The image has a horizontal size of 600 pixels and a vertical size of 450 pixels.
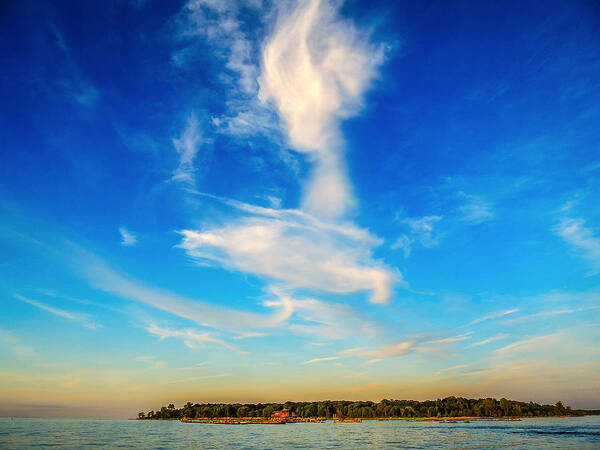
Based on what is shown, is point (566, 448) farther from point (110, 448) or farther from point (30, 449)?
point (30, 449)

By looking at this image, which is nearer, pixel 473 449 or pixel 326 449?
pixel 473 449

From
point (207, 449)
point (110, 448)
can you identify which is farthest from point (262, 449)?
point (110, 448)

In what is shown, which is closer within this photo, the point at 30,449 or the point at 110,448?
the point at 30,449

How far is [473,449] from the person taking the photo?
7369cm

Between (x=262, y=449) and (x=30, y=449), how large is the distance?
44219mm

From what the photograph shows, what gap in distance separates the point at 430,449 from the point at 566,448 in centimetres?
2440

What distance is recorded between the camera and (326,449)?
78.7 meters

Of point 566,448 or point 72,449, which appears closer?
point 566,448

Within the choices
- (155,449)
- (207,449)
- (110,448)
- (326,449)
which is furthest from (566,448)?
(110,448)

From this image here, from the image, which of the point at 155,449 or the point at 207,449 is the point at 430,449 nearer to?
the point at 207,449

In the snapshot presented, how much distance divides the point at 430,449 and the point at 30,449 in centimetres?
7653

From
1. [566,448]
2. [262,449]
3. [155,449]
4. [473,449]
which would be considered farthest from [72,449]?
[566,448]

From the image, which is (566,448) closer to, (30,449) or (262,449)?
(262,449)

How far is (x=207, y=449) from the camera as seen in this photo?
8100cm
